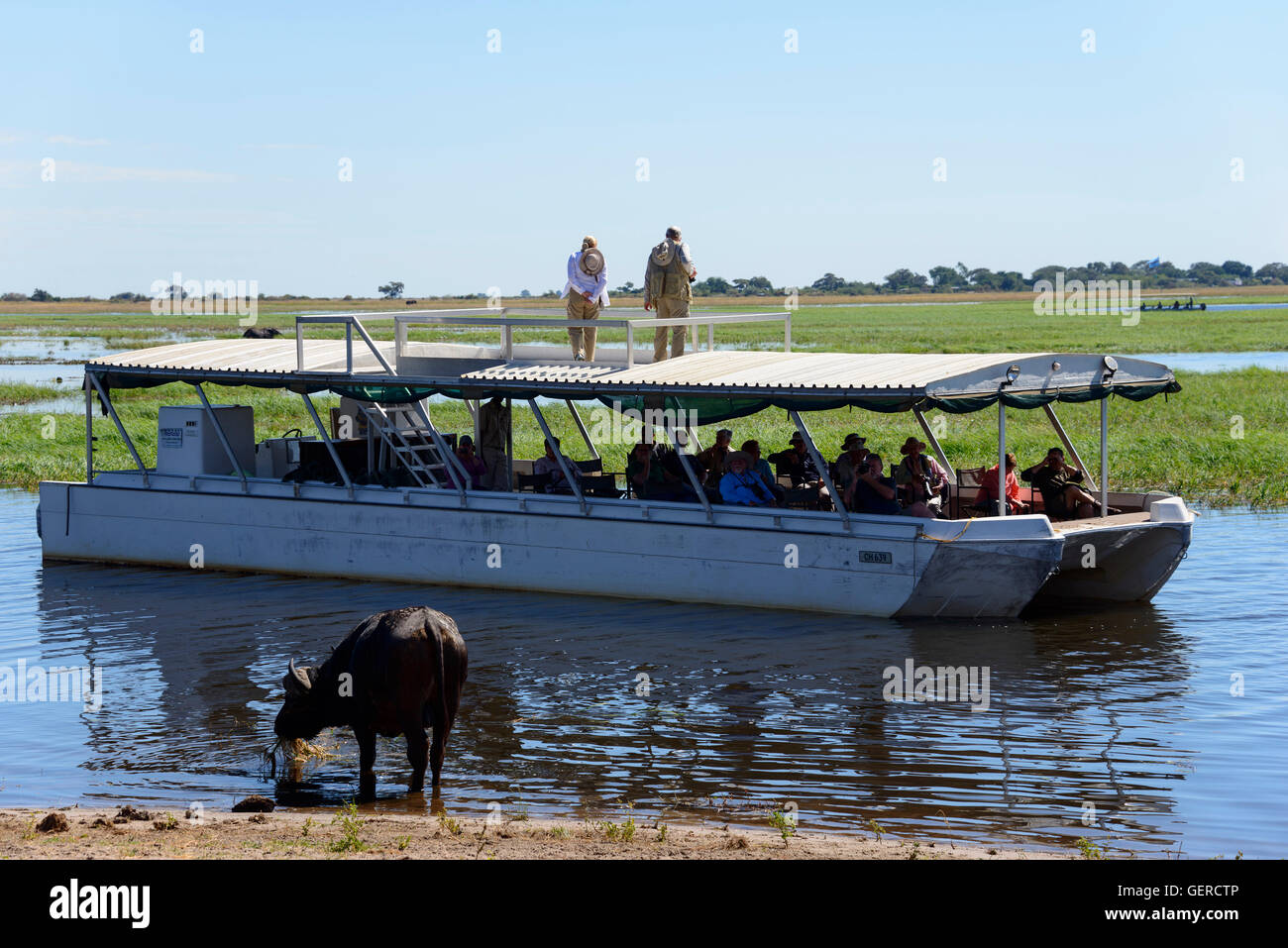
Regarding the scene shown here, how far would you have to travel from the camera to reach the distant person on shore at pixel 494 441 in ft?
69.5

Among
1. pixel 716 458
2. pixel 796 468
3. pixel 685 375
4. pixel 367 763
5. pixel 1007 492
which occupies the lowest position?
pixel 367 763

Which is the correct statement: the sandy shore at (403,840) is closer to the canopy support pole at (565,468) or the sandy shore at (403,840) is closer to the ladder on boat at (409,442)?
the canopy support pole at (565,468)

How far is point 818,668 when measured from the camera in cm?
1510

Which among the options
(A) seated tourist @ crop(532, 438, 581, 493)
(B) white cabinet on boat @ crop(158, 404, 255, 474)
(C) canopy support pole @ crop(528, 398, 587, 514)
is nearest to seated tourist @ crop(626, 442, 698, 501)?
(C) canopy support pole @ crop(528, 398, 587, 514)

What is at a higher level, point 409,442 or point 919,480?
point 409,442

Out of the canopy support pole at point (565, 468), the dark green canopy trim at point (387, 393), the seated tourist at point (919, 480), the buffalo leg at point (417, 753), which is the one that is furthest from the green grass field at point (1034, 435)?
the buffalo leg at point (417, 753)

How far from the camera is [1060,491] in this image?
1777cm

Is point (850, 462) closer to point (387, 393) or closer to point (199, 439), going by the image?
point (387, 393)

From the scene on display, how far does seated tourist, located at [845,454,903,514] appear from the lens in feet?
55.8

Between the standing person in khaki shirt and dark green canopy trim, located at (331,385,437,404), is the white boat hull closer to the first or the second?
dark green canopy trim, located at (331,385,437,404)

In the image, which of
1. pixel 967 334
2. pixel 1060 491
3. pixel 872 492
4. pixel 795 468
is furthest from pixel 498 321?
pixel 967 334

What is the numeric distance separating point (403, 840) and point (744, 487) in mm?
9821

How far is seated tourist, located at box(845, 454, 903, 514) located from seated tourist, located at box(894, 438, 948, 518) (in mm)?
217
